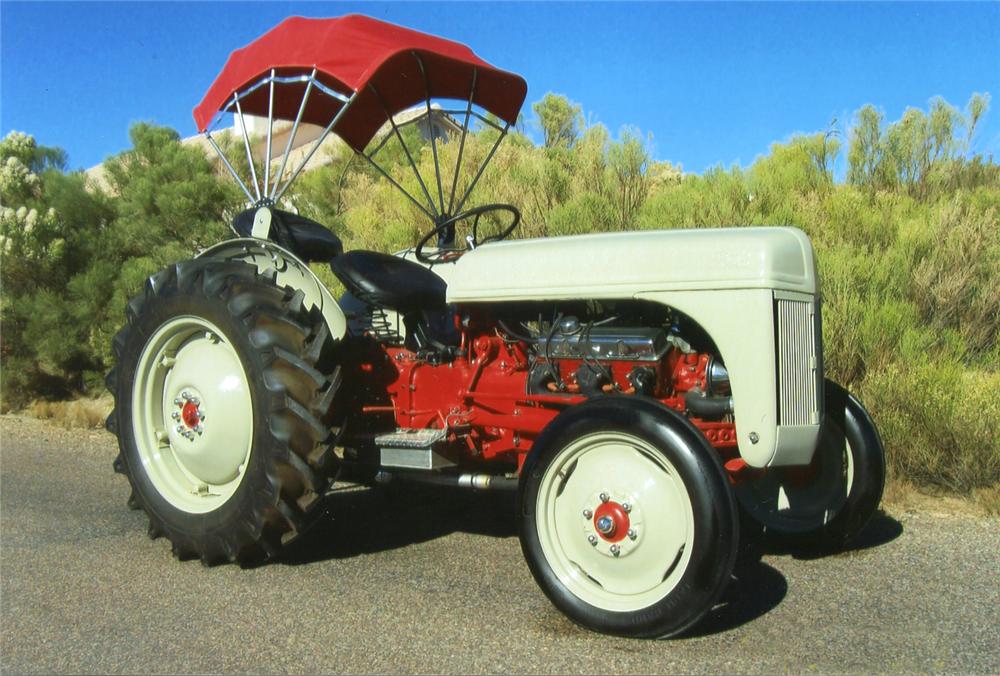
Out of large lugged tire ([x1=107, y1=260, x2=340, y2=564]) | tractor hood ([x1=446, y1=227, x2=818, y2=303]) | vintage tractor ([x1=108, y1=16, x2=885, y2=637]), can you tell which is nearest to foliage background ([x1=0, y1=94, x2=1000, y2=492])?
vintage tractor ([x1=108, y1=16, x2=885, y2=637])

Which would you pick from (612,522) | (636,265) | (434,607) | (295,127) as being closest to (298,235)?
(295,127)

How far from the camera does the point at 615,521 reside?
12.9 feet

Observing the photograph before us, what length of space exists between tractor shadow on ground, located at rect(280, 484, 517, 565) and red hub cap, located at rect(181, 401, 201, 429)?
33.7 inches

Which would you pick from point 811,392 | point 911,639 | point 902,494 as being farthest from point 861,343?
point 911,639

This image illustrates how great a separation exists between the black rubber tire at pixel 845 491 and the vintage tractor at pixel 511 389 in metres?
0.01

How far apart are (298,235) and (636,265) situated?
250 centimetres

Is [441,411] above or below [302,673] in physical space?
above

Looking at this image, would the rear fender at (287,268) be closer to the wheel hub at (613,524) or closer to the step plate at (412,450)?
the step plate at (412,450)

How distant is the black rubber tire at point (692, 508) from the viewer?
3.56 m

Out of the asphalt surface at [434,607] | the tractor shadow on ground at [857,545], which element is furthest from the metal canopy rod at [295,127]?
the tractor shadow on ground at [857,545]

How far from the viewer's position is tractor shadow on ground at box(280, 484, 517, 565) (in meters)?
5.23

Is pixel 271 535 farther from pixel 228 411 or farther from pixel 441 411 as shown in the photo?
pixel 441 411

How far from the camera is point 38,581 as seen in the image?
15.4ft

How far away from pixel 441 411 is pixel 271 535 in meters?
1.13
